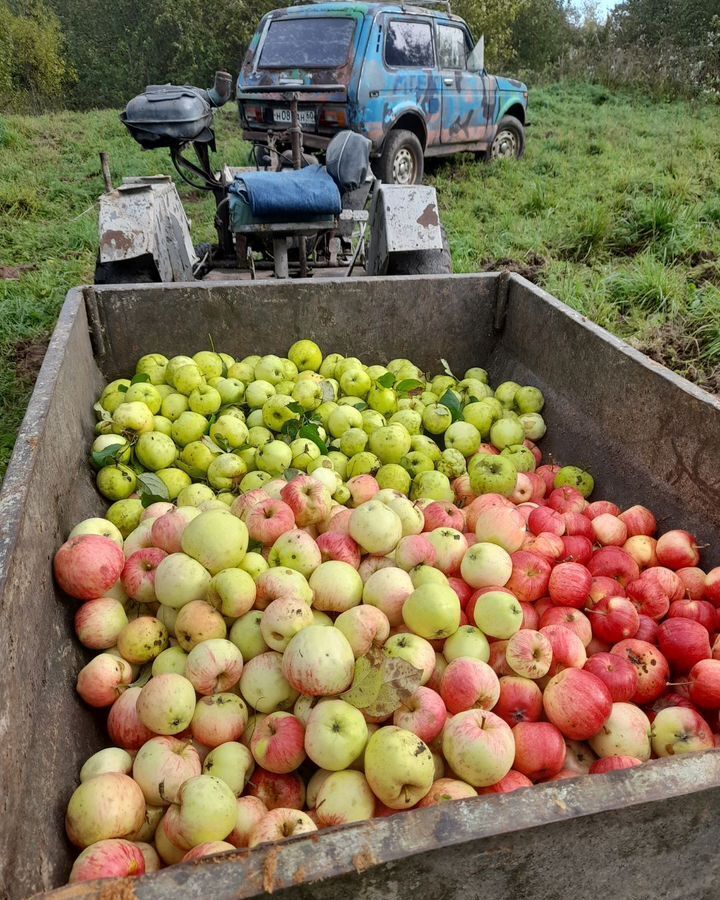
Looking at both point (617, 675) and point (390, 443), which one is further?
point (390, 443)

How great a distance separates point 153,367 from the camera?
320 centimetres

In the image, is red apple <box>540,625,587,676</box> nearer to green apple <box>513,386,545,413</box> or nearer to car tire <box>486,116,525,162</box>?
green apple <box>513,386,545,413</box>

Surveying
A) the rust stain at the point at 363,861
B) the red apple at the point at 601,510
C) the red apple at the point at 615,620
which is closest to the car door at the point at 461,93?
the red apple at the point at 601,510

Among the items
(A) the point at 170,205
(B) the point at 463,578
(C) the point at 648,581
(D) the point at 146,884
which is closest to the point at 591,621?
(C) the point at 648,581

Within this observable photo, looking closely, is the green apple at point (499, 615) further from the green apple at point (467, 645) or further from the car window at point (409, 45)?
the car window at point (409, 45)

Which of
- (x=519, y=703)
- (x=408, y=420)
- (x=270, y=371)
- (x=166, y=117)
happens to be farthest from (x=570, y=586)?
(x=166, y=117)

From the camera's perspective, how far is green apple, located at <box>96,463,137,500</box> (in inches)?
102

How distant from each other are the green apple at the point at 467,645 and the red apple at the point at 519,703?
115mm

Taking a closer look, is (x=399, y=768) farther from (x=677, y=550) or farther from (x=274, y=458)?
(x=274, y=458)

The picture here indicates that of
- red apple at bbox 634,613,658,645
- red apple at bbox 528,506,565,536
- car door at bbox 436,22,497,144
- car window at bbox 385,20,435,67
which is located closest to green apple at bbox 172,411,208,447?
red apple at bbox 528,506,565,536

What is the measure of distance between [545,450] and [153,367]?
2.00 m

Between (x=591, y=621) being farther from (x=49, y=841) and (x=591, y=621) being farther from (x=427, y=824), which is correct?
(x=49, y=841)

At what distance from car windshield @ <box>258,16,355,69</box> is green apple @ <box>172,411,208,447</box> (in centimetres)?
636

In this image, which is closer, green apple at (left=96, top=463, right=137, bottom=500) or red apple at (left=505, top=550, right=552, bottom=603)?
red apple at (left=505, top=550, right=552, bottom=603)
